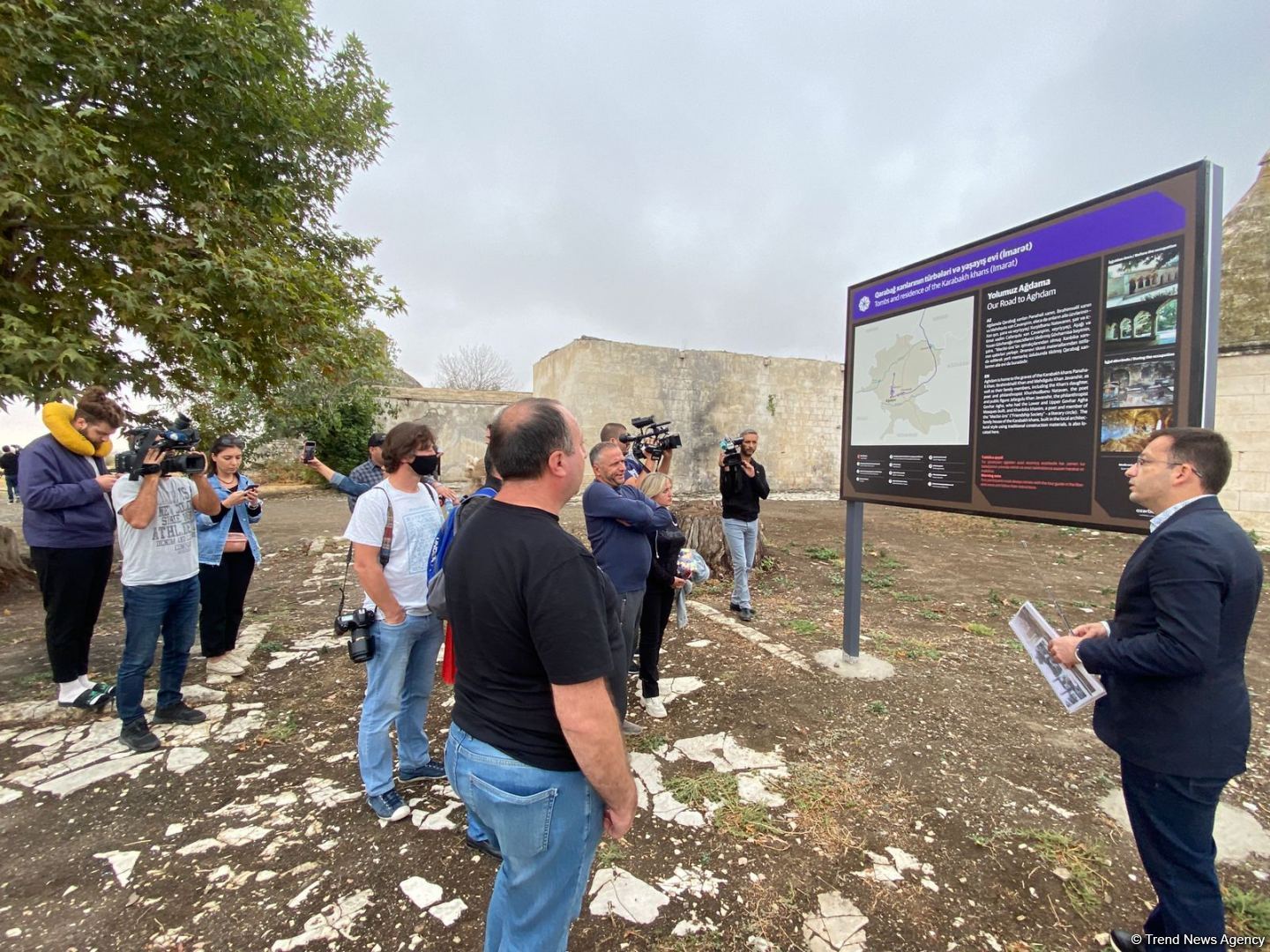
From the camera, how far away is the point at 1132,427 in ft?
9.25

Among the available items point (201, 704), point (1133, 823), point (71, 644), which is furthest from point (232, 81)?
point (1133, 823)

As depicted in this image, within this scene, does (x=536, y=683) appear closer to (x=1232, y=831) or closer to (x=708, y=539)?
(x=1232, y=831)

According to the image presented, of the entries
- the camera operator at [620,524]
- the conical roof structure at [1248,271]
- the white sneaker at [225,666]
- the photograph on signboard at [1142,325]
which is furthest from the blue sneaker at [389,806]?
the conical roof structure at [1248,271]

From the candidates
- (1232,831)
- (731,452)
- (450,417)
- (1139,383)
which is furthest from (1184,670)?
(450,417)

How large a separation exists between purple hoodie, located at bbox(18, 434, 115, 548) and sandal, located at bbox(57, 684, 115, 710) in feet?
3.22

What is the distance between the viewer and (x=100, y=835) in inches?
98.3

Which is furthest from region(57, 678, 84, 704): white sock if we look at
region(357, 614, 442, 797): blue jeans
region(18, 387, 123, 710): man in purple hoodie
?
region(357, 614, 442, 797): blue jeans

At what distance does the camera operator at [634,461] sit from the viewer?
3.93 m

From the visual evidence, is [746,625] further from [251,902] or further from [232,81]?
[232,81]

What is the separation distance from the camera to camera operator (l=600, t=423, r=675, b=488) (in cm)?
393

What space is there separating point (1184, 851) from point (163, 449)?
4806 mm

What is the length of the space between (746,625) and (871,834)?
292cm

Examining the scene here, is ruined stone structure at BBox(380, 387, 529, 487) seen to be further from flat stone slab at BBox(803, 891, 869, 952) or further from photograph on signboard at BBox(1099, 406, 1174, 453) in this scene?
flat stone slab at BBox(803, 891, 869, 952)

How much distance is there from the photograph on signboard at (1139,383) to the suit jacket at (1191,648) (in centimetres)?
117
